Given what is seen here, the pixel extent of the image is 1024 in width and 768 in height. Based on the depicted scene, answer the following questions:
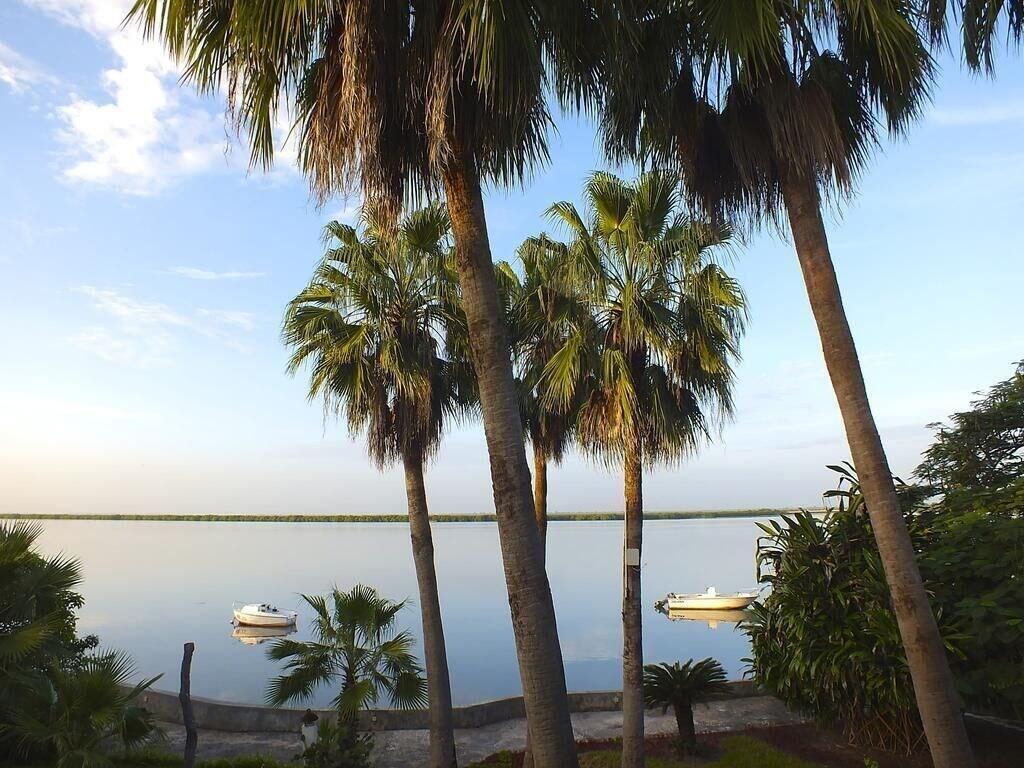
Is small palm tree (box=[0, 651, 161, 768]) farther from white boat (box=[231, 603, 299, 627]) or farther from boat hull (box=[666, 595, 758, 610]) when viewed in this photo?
boat hull (box=[666, 595, 758, 610])

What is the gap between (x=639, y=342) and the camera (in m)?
10.3

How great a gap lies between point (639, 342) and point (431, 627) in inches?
220

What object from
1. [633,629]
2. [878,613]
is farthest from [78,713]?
[878,613]

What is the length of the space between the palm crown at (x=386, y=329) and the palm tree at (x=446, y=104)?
5839 mm

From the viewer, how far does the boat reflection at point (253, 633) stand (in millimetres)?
36875

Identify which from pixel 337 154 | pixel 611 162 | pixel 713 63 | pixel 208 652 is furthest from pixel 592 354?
pixel 208 652

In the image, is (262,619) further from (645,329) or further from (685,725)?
(645,329)

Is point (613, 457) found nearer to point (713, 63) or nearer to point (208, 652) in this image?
point (713, 63)

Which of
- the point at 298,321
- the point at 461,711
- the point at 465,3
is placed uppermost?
the point at 298,321

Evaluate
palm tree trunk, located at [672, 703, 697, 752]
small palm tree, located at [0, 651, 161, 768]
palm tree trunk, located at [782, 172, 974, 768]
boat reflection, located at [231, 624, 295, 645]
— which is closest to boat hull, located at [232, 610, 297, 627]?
boat reflection, located at [231, 624, 295, 645]

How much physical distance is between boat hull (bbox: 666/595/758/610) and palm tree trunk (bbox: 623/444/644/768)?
120ft

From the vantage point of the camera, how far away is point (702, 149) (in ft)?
22.4

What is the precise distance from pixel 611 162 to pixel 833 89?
7.13 feet

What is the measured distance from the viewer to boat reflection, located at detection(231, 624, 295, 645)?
121 ft
